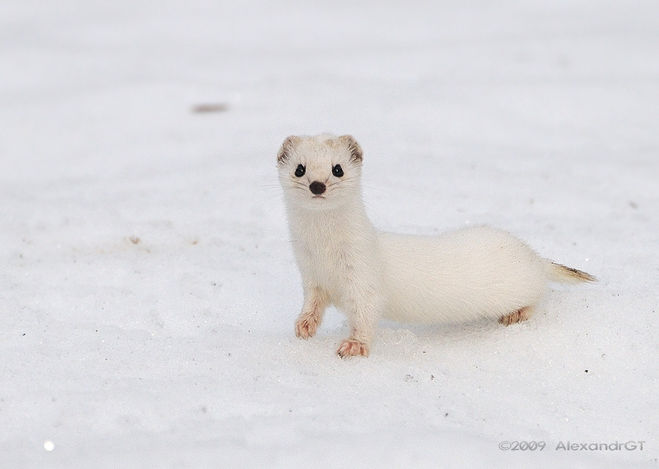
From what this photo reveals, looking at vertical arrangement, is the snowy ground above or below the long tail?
below

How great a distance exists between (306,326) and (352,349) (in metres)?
0.28

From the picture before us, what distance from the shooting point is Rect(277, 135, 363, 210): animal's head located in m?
3.77

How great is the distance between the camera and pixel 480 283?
4.27 m

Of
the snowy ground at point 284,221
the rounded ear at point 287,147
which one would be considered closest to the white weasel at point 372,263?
the rounded ear at point 287,147

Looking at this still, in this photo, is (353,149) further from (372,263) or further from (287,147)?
(372,263)

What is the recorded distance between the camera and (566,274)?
4.49 m

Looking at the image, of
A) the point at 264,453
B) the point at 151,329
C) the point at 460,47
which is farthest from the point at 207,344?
the point at 460,47

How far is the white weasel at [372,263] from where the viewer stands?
153 inches

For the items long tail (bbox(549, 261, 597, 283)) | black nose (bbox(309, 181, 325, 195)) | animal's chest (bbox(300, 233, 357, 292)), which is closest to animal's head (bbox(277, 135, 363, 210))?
black nose (bbox(309, 181, 325, 195))

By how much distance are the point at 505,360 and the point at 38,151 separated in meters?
4.36

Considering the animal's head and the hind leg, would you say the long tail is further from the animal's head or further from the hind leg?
the animal's head

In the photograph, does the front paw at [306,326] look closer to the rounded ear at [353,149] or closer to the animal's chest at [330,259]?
the animal's chest at [330,259]

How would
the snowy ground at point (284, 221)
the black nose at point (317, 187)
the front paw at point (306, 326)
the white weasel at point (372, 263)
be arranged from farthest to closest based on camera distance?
the front paw at point (306, 326), the white weasel at point (372, 263), the black nose at point (317, 187), the snowy ground at point (284, 221)

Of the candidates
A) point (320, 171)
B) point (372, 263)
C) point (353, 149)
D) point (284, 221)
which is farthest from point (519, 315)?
point (284, 221)
